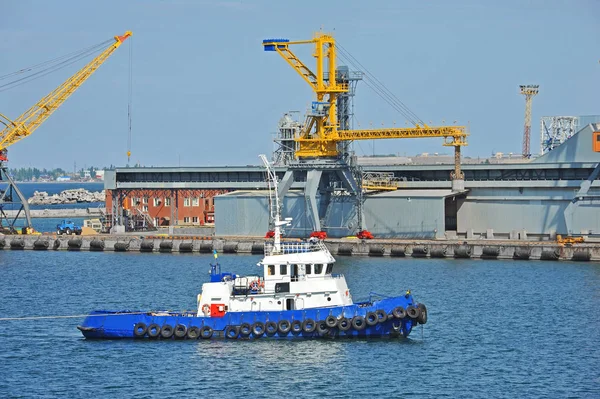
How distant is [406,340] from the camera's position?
4575cm

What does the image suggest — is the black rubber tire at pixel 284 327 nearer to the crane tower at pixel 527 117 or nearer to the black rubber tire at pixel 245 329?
the black rubber tire at pixel 245 329

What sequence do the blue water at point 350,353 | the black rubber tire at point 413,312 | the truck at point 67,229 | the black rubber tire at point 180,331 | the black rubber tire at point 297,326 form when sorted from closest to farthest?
the blue water at point 350,353 < the black rubber tire at point 413,312 < the black rubber tire at point 297,326 < the black rubber tire at point 180,331 < the truck at point 67,229

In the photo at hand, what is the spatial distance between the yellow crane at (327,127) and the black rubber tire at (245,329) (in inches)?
1623

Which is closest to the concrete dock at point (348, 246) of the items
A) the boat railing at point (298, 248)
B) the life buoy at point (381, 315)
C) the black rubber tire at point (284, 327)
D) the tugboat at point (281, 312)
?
the boat railing at point (298, 248)

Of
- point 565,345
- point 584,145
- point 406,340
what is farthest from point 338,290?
point 584,145

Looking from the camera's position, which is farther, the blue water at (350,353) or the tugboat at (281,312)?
the tugboat at (281,312)

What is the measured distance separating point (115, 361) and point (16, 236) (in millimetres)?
54096

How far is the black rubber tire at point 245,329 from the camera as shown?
4569cm

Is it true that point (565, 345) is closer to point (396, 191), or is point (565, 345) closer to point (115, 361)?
point (115, 361)

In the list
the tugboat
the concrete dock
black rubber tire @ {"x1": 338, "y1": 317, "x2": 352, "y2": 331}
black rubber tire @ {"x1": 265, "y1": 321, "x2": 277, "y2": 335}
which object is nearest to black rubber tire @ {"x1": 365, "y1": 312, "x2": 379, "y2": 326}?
the tugboat

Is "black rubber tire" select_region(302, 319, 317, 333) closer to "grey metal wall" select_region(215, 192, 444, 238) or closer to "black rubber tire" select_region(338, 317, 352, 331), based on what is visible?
"black rubber tire" select_region(338, 317, 352, 331)

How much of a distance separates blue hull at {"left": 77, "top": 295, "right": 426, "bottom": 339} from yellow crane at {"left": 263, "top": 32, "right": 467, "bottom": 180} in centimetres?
3986

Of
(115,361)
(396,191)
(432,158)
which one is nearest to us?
(115,361)

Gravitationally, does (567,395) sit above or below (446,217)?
below
